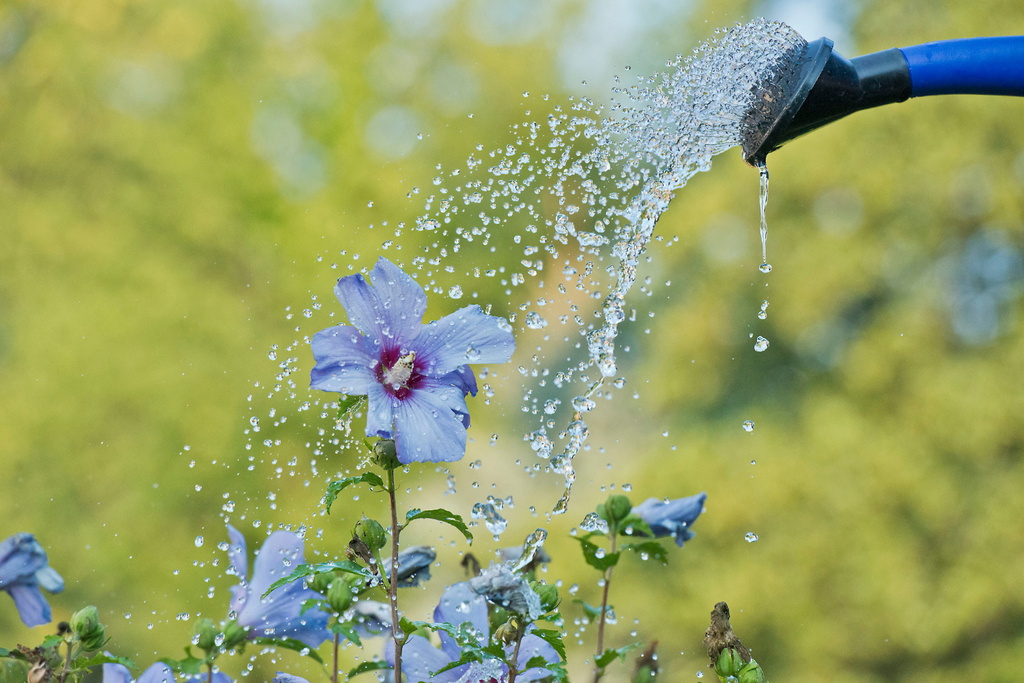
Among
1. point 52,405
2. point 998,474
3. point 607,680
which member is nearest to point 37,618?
point 607,680

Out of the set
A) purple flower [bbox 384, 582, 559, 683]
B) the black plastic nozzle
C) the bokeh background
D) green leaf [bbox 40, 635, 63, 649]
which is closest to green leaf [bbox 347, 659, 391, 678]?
purple flower [bbox 384, 582, 559, 683]

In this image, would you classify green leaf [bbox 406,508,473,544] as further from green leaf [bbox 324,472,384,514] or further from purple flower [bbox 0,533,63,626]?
purple flower [bbox 0,533,63,626]

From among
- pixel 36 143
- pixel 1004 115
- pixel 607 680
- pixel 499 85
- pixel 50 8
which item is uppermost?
pixel 50 8

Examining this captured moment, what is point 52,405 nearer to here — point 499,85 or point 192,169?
point 192,169

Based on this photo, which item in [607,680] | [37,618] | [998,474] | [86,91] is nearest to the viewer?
[37,618]

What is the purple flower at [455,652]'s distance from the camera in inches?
19.6

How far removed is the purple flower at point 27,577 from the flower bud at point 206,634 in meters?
0.14

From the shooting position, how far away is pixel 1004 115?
138 inches

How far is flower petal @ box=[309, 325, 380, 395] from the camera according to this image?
1.54ft

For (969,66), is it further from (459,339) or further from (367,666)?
(367,666)

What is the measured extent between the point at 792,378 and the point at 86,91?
3718mm

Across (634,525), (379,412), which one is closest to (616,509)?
(634,525)

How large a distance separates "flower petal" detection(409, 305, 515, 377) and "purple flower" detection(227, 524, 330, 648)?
0.55 ft

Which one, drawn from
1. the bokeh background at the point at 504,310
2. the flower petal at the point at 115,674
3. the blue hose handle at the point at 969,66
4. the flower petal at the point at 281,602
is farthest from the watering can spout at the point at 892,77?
the bokeh background at the point at 504,310
